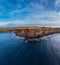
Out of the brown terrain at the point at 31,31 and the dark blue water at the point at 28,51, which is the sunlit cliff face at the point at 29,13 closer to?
the brown terrain at the point at 31,31

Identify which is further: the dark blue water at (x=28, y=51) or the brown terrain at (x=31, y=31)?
the brown terrain at (x=31, y=31)

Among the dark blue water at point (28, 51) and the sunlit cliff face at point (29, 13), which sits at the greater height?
the sunlit cliff face at point (29, 13)

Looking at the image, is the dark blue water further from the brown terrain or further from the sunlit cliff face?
the sunlit cliff face

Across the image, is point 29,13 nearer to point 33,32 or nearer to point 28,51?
point 33,32

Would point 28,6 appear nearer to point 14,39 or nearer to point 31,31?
point 31,31

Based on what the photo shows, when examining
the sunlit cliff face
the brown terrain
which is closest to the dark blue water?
the brown terrain

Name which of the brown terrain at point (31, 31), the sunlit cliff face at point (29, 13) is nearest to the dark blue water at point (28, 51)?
the brown terrain at point (31, 31)

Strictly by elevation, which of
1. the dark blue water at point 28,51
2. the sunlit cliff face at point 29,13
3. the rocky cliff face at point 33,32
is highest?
the sunlit cliff face at point 29,13

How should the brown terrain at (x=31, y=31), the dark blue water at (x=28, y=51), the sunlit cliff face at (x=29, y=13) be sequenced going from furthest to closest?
the brown terrain at (x=31, y=31)
the sunlit cliff face at (x=29, y=13)
the dark blue water at (x=28, y=51)
